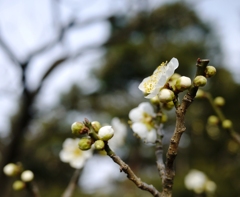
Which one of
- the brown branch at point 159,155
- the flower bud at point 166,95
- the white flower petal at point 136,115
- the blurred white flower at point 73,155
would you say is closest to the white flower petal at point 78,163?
the blurred white flower at point 73,155

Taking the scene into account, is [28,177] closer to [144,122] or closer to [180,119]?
[144,122]

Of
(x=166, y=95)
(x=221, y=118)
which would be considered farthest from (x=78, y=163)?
(x=166, y=95)

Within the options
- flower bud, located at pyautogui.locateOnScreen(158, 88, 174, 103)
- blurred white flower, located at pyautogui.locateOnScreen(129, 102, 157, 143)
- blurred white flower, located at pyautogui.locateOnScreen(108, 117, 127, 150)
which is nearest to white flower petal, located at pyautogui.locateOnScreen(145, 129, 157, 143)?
blurred white flower, located at pyautogui.locateOnScreen(129, 102, 157, 143)

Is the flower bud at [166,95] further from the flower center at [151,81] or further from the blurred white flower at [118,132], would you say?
the blurred white flower at [118,132]

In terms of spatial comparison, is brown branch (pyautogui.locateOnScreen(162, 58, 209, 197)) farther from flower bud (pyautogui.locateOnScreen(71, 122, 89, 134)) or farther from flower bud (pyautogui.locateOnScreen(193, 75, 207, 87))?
flower bud (pyautogui.locateOnScreen(71, 122, 89, 134))

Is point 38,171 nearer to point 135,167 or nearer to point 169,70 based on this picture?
point 135,167

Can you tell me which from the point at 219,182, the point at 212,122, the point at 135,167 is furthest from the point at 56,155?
the point at 212,122

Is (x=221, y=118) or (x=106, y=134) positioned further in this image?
(x=221, y=118)
